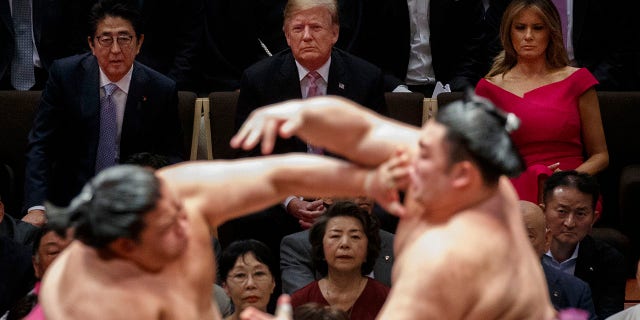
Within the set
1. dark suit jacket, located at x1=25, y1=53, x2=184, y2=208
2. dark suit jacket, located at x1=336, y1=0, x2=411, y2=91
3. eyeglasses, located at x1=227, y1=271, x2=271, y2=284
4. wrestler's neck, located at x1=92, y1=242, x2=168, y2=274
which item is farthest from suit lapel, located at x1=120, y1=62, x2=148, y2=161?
wrestler's neck, located at x1=92, y1=242, x2=168, y2=274

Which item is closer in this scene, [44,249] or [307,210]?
[44,249]

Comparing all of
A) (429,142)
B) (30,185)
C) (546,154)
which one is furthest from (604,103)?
(429,142)

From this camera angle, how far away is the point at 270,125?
244cm

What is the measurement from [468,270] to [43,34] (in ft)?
10.3

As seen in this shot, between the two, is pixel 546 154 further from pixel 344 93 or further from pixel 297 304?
pixel 297 304

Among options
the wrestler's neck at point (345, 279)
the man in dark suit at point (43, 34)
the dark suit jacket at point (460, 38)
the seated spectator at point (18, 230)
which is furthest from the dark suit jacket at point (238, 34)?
the wrestler's neck at point (345, 279)

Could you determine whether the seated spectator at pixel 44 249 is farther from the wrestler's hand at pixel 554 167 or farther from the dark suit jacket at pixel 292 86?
the wrestler's hand at pixel 554 167

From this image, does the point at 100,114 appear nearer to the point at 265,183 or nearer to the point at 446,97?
the point at 446,97

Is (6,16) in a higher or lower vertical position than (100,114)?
higher

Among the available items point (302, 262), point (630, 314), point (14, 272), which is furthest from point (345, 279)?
point (14, 272)

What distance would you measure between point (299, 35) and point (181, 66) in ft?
2.52

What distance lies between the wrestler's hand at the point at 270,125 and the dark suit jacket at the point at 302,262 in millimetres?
1731

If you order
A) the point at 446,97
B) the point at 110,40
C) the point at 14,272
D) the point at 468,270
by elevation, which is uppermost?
the point at 110,40

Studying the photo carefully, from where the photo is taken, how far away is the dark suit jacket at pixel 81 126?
4.56 m
